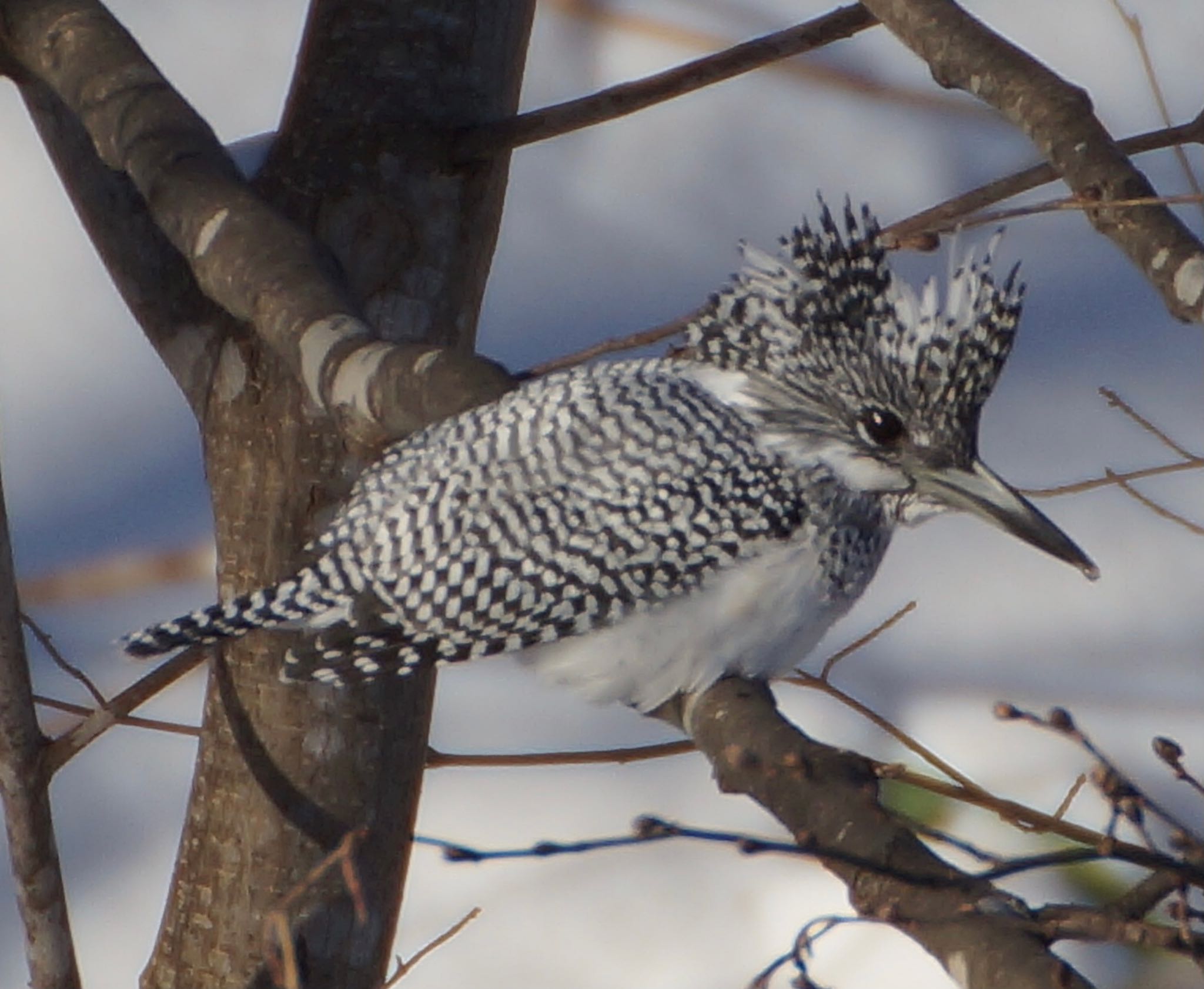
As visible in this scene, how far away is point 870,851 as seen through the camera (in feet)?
2.66

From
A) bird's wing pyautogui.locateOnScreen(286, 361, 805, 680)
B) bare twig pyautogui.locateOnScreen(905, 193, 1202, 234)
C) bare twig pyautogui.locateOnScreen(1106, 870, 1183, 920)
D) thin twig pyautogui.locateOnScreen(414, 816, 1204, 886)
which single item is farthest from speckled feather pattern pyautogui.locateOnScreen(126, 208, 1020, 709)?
thin twig pyautogui.locateOnScreen(414, 816, 1204, 886)

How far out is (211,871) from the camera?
136cm

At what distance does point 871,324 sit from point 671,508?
218mm

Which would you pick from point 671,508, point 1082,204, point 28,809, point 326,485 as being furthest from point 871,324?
point 28,809

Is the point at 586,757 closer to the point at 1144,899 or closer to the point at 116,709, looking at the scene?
the point at 116,709

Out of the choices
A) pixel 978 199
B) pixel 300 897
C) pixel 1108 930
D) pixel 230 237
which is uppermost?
pixel 230 237

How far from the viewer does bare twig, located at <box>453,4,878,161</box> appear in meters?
1.30

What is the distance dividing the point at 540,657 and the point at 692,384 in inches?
10.7

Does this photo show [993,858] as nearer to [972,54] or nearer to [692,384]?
[972,54]

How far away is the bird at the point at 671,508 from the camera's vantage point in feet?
4.08

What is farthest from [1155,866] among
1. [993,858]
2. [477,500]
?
[477,500]

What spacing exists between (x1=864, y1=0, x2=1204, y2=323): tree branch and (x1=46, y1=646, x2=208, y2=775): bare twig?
75 centimetres

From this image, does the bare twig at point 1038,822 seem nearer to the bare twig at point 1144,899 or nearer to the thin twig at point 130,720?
the bare twig at point 1144,899

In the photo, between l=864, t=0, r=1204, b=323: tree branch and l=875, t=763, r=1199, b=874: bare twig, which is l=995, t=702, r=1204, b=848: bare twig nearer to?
l=875, t=763, r=1199, b=874: bare twig
